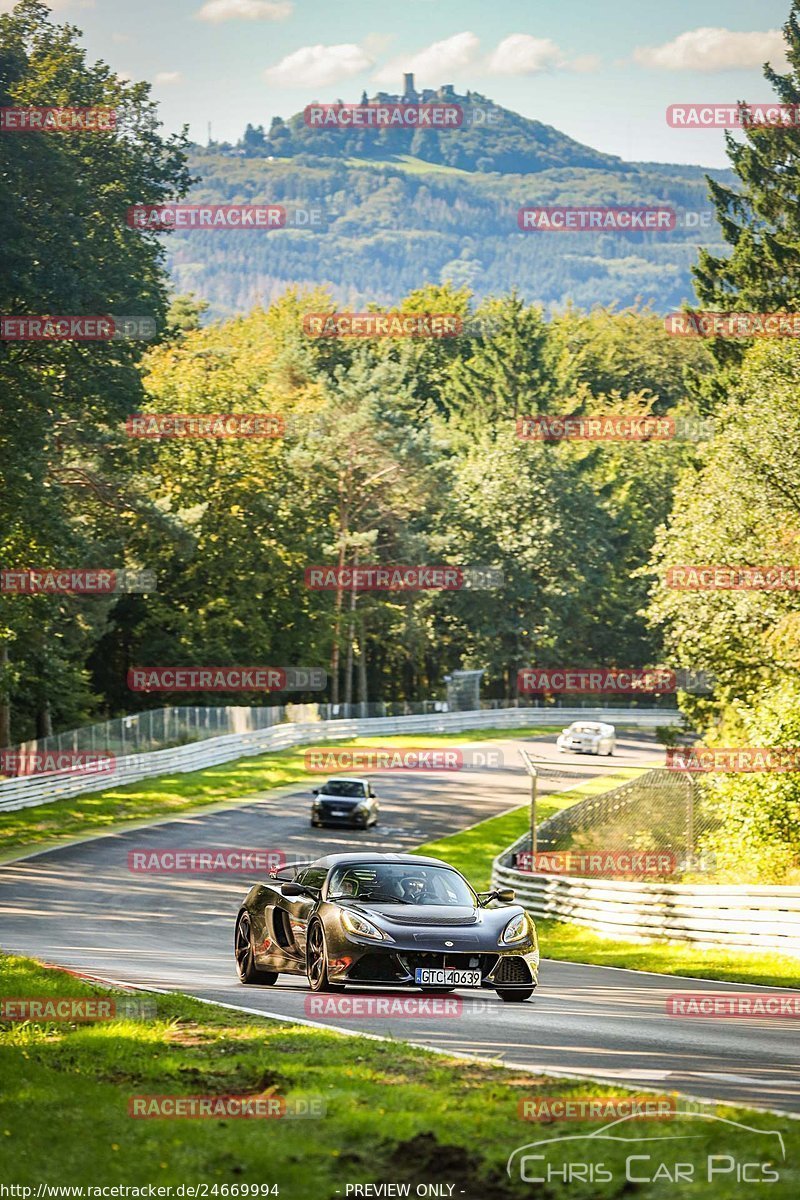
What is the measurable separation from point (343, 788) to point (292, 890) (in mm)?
28959

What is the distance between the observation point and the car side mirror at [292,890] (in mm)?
14795

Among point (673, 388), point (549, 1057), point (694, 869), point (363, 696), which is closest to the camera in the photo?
point (549, 1057)

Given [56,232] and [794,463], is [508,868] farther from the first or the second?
[56,232]

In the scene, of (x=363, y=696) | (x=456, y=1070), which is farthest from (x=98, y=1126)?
(x=363, y=696)

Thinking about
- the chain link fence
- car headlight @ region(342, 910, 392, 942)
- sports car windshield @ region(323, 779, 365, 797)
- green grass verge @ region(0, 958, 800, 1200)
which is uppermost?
green grass verge @ region(0, 958, 800, 1200)

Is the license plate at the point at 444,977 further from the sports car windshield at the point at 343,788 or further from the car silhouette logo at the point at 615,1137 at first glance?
the sports car windshield at the point at 343,788

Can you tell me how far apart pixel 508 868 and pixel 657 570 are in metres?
13.9

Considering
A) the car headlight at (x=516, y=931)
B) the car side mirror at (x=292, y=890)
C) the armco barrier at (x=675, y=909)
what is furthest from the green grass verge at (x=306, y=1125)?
the armco barrier at (x=675, y=909)

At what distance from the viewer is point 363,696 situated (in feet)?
274

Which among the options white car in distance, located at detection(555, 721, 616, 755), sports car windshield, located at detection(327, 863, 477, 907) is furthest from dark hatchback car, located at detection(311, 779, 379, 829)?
sports car windshield, located at detection(327, 863, 477, 907)

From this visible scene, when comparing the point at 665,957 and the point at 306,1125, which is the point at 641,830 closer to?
the point at 665,957

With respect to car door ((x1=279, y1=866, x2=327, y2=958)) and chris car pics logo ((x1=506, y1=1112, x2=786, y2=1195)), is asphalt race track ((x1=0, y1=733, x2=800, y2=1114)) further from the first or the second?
chris car pics logo ((x1=506, y1=1112, x2=786, y2=1195))

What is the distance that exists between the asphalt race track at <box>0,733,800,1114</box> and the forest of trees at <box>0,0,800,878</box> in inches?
314

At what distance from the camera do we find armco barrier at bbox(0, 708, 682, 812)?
142ft
